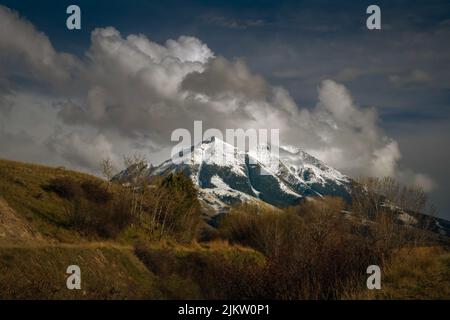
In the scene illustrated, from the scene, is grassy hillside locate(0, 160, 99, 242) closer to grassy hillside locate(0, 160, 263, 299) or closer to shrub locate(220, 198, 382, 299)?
grassy hillside locate(0, 160, 263, 299)

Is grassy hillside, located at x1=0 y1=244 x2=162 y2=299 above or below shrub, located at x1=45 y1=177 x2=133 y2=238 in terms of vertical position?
below

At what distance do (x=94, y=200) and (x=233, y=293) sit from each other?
4675 cm

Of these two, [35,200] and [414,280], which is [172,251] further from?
[414,280]

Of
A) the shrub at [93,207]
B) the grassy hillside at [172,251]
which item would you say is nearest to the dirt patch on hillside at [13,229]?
the grassy hillside at [172,251]

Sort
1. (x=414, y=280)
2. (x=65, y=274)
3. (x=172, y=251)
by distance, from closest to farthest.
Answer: (x=414, y=280) < (x=65, y=274) < (x=172, y=251)

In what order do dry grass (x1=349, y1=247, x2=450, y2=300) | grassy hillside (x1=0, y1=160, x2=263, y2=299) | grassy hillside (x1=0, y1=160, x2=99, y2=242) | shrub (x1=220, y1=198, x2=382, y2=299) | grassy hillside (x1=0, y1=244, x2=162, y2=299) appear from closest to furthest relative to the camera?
dry grass (x1=349, y1=247, x2=450, y2=300)
shrub (x1=220, y1=198, x2=382, y2=299)
grassy hillside (x1=0, y1=244, x2=162, y2=299)
grassy hillside (x1=0, y1=160, x2=263, y2=299)
grassy hillside (x1=0, y1=160, x2=99, y2=242)

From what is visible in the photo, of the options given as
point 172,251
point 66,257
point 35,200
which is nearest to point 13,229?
point 35,200

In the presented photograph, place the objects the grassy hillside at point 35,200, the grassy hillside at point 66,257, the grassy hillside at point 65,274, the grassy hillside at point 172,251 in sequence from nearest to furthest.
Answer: the grassy hillside at point 172,251 → the grassy hillside at point 65,274 → the grassy hillside at point 66,257 → the grassy hillside at point 35,200

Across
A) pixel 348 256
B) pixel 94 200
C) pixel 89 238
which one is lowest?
pixel 348 256

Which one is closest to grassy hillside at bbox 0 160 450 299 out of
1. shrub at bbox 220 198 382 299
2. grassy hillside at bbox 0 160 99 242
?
shrub at bbox 220 198 382 299

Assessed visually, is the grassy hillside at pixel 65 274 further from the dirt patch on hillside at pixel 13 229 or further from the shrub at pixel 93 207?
the shrub at pixel 93 207

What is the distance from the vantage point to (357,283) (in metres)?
19.0
